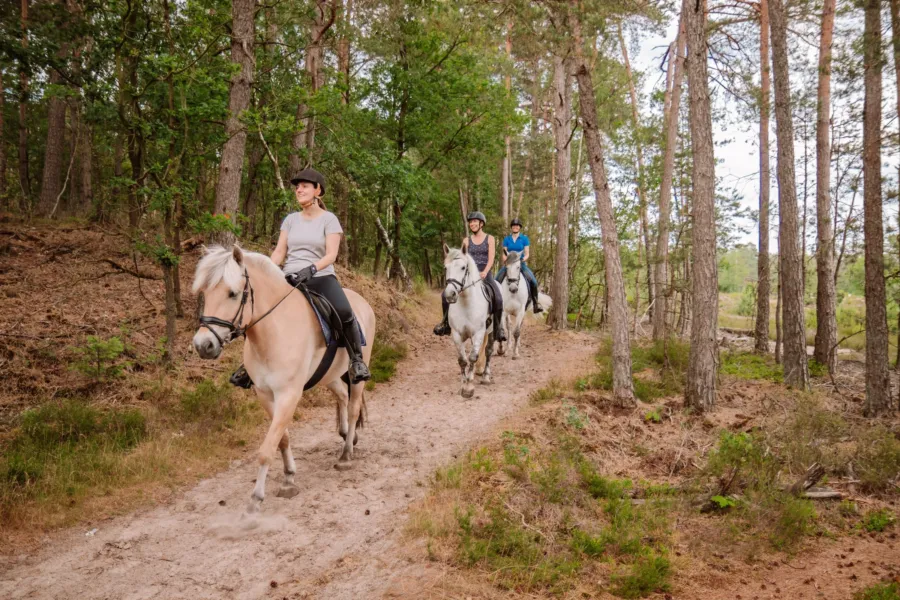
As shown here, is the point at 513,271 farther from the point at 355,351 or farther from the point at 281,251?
the point at 281,251

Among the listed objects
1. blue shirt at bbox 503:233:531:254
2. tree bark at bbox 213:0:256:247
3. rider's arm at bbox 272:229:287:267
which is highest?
tree bark at bbox 213:0:256:247

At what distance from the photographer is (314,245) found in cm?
555

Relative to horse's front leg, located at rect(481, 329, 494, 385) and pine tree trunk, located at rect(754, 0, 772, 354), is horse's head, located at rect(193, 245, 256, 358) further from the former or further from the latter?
pine tree trunk, located at rect(754, 0, 772, 354)

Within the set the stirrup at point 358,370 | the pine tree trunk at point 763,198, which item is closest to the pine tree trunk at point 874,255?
the pine tree trunk at point 763,198

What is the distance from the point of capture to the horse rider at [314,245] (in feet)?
17.9

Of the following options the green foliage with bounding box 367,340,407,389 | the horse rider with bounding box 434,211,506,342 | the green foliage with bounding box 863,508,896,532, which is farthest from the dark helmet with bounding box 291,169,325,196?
the green foliage with bounding box 863,508,896,532

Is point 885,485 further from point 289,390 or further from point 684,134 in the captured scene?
point 684,134

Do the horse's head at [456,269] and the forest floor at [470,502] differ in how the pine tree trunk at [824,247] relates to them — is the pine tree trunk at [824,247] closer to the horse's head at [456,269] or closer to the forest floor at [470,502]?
the forest floor at [470,502]

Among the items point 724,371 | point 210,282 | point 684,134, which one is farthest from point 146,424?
point 684,134

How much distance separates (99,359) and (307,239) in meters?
4.21

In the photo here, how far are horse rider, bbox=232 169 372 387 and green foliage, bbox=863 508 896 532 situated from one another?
18.2 feet

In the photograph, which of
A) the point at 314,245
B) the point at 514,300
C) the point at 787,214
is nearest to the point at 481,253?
the point at 514,300

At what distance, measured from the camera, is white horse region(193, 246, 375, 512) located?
4.26 meters

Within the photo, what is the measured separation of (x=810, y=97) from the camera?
1370 centimetres
